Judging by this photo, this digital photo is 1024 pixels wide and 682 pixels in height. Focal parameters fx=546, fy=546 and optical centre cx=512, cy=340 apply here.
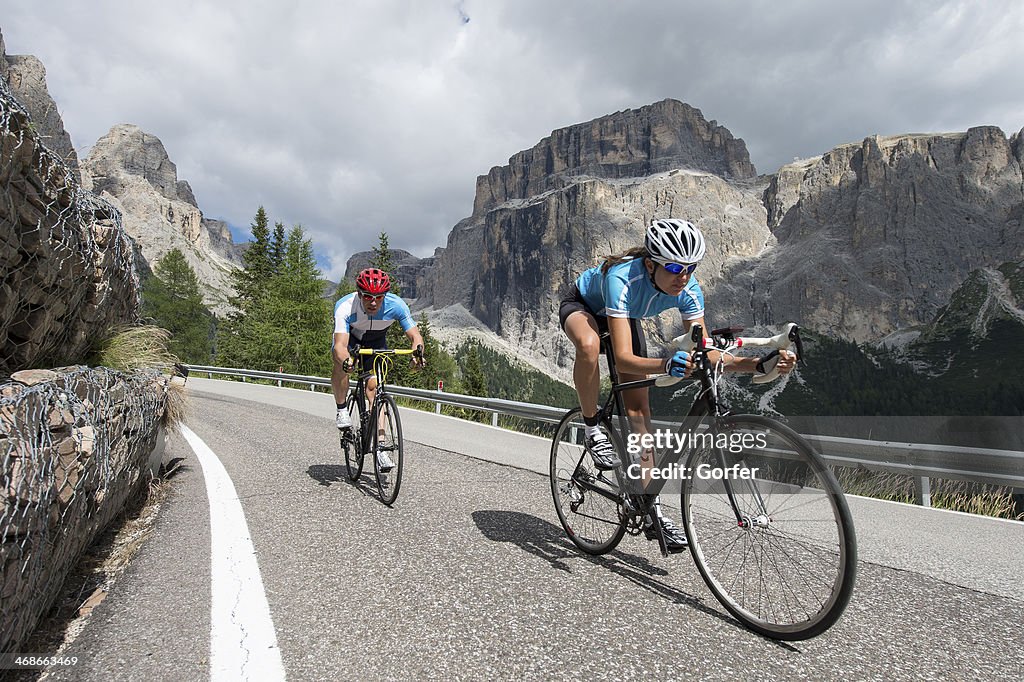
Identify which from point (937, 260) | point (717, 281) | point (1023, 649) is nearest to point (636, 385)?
point (1023, 649)

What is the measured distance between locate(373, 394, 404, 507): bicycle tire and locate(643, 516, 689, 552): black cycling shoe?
7.19 ft

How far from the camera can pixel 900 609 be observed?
2.71m

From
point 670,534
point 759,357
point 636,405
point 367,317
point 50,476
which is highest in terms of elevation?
point 367,317

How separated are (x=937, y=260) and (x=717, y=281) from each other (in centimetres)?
6412

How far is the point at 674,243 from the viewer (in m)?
2.93

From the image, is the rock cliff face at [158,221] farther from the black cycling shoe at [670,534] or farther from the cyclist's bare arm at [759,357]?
the cyclist's bare arm at [759,357]

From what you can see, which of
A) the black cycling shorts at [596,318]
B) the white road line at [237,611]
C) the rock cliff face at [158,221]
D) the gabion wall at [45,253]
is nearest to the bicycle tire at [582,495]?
the black cycling shorts at [596,318]

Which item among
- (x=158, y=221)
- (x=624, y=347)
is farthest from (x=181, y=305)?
(x=158, y=221)

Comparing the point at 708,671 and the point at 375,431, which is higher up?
the point at 375,431

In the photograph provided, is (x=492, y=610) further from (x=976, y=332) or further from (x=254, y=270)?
(x=976, y=332)

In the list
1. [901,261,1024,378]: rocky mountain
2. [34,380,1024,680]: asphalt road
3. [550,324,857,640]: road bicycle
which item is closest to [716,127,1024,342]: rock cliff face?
[901,261,1024,378]: rocky mountain

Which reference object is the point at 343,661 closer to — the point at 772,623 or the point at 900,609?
the point at 772,623

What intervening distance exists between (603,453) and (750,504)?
899 mm

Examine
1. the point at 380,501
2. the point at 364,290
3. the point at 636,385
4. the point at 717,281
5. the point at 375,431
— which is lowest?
the point at 380,501
